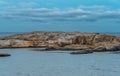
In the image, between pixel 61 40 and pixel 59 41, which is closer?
pixel 59 41

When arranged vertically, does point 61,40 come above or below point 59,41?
above

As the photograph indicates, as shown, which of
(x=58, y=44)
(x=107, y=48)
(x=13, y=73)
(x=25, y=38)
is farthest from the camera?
(x=25, y=38)

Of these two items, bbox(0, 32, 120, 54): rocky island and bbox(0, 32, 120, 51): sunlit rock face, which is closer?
bbox(0, 32, 120, 54): rocky island

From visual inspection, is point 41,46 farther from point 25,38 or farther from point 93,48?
point 93,48

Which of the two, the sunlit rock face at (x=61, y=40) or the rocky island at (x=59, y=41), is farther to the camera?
the sunlit rock face at (x=61, y=40)

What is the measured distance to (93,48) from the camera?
223ft

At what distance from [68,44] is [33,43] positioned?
695 centimetres

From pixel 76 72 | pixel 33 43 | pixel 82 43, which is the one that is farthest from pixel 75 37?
pixel 76 72

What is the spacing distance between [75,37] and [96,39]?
13.1 ft

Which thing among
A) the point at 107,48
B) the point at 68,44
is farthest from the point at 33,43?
the point at 107,48

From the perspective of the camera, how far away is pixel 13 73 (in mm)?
36469

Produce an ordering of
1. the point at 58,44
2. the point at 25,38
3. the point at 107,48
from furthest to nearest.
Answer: the point at 25,38 → the point at 58,44 → the point at 107,48

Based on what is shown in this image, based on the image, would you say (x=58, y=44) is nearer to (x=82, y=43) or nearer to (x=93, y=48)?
(x=82, y=43)

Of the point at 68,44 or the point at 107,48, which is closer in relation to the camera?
the point at 107,48
